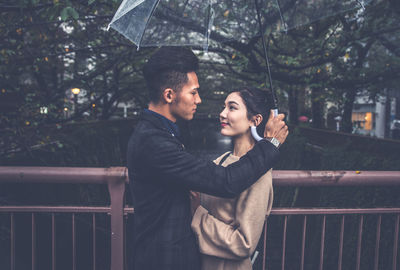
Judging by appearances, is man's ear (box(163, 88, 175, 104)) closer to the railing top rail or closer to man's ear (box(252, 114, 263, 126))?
man's ear (box(252, 114, 263, 126))

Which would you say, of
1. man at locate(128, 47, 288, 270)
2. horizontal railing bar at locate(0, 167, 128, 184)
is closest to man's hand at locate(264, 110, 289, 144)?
man at locate(128, 47, 288, 270)

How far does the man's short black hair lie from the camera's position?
1.56 meters

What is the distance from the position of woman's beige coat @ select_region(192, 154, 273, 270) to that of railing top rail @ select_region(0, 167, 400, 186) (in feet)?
1.44

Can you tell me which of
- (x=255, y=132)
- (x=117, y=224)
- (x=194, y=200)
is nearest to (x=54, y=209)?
(x=117, y=224)

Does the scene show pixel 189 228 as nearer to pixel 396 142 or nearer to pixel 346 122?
pixel 396 142

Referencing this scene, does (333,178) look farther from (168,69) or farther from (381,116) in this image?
(381,116)

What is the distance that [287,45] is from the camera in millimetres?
11852

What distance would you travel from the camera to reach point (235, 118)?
1718mm

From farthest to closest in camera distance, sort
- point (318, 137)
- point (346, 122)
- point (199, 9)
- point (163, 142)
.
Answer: point (346, 122) < point (318, 137) < point (199, 9) < point (163, 142)

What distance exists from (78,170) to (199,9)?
6.39 feet

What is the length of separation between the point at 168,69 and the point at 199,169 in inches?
21.3

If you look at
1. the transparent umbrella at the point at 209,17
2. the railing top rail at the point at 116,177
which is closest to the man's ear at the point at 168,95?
the railing top rail at the point at 116,177

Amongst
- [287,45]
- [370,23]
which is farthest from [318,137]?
[370,23]

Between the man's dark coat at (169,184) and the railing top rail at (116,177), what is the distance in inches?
19.6
